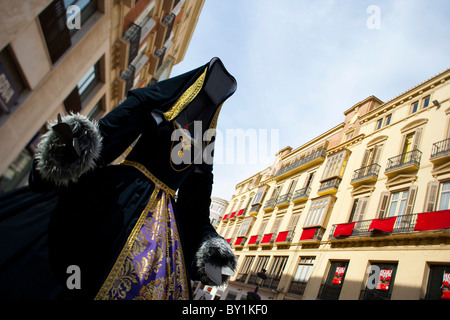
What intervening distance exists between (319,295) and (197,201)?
576 inches

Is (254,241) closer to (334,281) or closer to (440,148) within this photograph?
(334,281)

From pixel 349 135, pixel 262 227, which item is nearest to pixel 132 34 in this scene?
pixel 349 135

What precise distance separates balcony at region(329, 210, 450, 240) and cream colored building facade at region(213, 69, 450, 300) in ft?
0.13

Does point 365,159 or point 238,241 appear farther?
point 238,241

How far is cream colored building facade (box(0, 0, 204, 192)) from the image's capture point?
246 inches

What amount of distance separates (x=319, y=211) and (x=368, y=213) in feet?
12.4

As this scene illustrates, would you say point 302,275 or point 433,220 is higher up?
point 433,220

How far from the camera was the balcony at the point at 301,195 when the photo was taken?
64.5ft

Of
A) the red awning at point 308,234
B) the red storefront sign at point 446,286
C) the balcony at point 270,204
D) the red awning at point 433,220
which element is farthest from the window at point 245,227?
the red storefront sign at point 446,286

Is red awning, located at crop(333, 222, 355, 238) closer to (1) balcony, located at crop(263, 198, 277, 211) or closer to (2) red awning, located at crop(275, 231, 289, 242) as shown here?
(2) red awning, located at crop(275, 231, 289, 242)

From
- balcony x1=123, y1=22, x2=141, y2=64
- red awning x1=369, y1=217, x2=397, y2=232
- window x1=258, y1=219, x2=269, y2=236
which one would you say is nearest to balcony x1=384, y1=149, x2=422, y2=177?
red awning x1=369, y1=217, x2=397, y2=232

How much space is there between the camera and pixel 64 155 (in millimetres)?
1104
